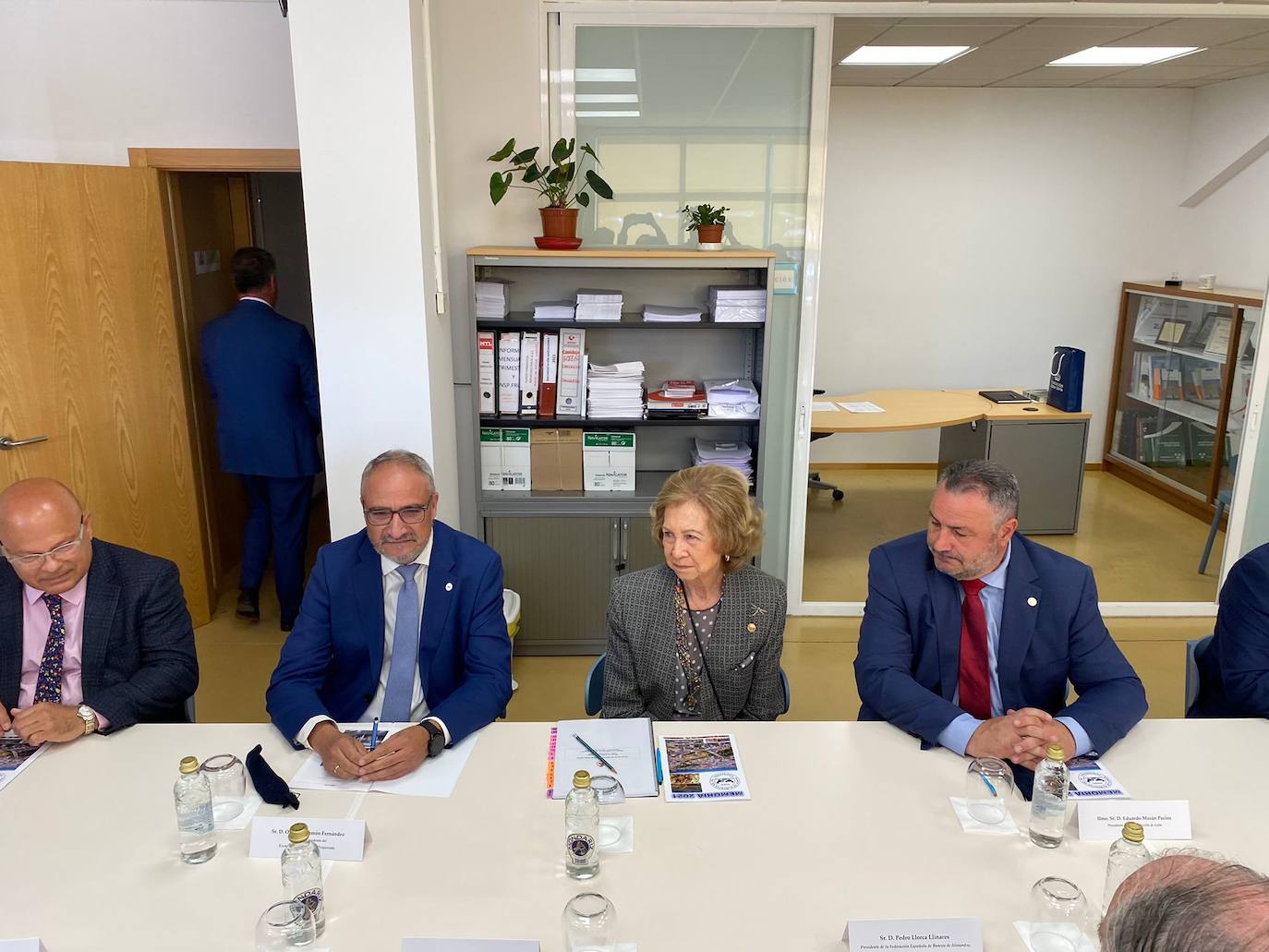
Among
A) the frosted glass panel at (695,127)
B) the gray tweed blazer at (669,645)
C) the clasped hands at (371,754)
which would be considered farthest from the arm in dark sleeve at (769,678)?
the frosted glass panel at (695,127)

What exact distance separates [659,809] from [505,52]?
3437mm

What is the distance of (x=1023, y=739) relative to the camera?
197 centimetres

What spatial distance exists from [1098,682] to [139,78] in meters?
4.41

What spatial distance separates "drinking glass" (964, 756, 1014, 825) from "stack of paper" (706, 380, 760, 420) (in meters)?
2.43

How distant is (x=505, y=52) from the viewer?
4.05 metres

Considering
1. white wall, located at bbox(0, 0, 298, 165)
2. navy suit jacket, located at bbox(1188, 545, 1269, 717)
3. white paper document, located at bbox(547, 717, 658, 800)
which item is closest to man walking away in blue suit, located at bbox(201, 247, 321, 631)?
white wall, located at bbox(0, 0, 298, 165)

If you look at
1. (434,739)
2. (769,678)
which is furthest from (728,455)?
(434,739)

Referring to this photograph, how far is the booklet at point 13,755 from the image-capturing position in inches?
75.4

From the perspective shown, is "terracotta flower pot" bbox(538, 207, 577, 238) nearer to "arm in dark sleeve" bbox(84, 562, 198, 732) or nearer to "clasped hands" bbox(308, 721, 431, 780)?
"arm in dark sleeve" bbox(84, 562, 198, 732)

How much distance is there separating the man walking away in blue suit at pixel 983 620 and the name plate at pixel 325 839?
3.98 feet

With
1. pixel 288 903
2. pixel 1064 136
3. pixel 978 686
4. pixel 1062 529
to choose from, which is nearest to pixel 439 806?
pixel 288 903

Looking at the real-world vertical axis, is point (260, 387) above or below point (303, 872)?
above

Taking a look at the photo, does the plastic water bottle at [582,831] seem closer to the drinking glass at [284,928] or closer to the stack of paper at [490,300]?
the drinking glass at [284,928]

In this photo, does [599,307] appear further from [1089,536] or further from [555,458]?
[1089,536]
